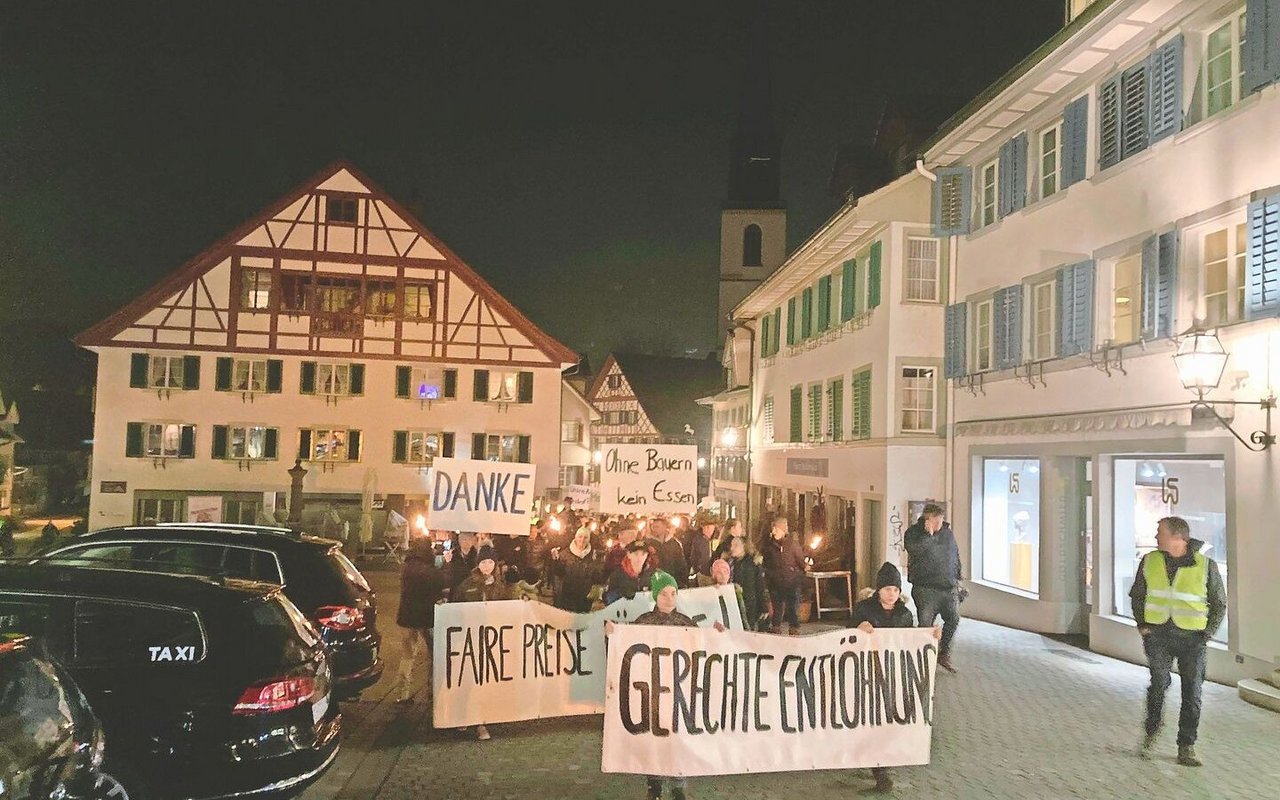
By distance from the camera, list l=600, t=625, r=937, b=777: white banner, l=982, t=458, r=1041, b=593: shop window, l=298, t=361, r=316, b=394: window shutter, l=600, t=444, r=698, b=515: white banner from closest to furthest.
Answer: l=600, t=625, r=937, b=777: white banner
l=600, t=444, r=698, b=515: white banner
l=982, t=458, r=1041, b=593: shop window
l=298, t=361, r=316, b=394: window shutter

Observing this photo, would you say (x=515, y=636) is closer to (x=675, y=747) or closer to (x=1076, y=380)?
(x=675, y=747)

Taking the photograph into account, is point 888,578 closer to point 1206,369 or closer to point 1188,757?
point 1188,757

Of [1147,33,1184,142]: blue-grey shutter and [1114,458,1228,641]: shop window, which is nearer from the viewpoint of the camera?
[1114,458,1228,641]: shop window

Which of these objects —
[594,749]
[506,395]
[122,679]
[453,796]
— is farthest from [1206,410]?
[506,395]

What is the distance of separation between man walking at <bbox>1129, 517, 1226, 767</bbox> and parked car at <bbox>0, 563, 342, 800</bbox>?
6485 mm

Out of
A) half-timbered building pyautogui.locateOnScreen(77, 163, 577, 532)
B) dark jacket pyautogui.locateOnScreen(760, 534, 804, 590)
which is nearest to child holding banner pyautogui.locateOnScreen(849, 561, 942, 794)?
dark jacket pyautogui.locateOnScreen(760, 534, 804, 590)

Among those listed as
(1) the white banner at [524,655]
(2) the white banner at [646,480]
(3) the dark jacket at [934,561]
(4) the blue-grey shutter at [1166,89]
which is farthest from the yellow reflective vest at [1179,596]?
(2) the white banner at [646,480]

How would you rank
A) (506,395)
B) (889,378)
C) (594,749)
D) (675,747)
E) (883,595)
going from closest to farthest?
(675,747) < (883,595) < (594,749) < (889,378) < (506,395)

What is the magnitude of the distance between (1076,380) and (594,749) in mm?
9676

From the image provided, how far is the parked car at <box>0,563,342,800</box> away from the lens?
6148 millimetres

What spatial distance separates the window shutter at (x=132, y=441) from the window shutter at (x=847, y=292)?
1059 inches

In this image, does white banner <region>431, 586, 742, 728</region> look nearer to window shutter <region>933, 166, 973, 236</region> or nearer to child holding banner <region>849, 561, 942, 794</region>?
child holding banner <region>849, 561, 942, 794</region>

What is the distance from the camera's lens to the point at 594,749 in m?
8.83

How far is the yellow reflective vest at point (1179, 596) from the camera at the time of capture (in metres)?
8.07
